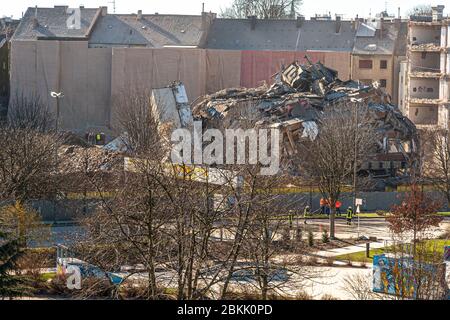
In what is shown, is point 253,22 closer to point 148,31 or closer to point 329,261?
point 148,31

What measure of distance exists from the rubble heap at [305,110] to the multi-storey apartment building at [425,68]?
373 inches

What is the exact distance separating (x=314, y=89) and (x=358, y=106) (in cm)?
642

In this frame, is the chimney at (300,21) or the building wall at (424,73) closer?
the building wall at (424,73)

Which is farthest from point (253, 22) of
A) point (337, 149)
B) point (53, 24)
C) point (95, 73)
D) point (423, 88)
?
point (337, 149)

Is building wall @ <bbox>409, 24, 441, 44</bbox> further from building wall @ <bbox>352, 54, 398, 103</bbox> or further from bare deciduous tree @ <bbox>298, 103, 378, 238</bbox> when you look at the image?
bare deciduous tree @ <bbox>298, 103, 378, 238</bbox>

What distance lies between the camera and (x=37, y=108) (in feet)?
199

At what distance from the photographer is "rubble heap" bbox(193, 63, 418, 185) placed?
161 feet

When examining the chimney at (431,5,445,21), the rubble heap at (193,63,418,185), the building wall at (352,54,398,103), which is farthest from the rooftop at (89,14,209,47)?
the chimney at (431,5,445,21)

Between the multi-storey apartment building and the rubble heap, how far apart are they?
31.0ft

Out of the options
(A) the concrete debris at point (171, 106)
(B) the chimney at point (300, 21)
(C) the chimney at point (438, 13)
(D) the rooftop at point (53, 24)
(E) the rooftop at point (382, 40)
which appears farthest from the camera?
(B) the chimney at point (300, 21)

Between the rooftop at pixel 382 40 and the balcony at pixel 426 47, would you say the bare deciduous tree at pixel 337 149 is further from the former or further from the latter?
the rooftop at pixel 382 40

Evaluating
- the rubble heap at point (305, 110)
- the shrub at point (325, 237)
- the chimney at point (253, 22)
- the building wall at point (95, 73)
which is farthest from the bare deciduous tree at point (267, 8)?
the shrub at point (325, 237)

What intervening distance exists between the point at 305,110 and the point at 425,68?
15.7 metres

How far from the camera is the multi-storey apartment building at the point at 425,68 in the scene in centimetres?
6388
